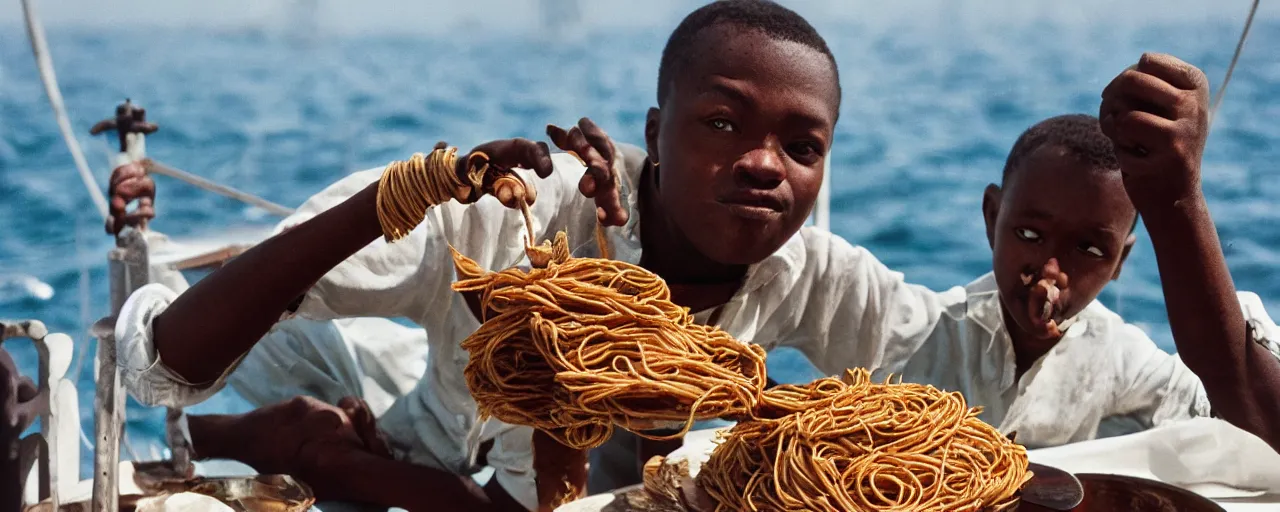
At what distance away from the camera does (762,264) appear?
6.31 ft

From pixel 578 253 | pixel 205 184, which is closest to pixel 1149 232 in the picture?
pixel 578 253

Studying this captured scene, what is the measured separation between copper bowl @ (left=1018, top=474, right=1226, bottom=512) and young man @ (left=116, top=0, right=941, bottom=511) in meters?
0.49

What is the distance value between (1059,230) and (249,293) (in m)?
1.12

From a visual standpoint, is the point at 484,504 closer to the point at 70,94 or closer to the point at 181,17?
the point at 70,94

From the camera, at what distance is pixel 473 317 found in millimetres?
1866

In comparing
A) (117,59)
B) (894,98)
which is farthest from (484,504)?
(117,59)

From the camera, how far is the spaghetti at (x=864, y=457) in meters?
1.34

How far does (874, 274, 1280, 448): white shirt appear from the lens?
218 cm

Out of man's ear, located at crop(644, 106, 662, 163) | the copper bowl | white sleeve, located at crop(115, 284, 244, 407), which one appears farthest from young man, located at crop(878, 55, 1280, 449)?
white sleeve, located at crop(115, 284, 244, 407)

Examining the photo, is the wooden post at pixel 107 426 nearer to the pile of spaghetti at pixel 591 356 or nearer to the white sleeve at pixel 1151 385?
the pile of spaghetti at pixel 591 356

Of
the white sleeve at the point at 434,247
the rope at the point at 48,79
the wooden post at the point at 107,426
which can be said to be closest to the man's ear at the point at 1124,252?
the white sleeve at the point at 434,247

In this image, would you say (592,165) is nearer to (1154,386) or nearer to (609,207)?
(609,207)

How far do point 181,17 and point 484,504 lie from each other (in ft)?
58.5

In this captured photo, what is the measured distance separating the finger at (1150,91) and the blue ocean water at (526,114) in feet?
13.2
